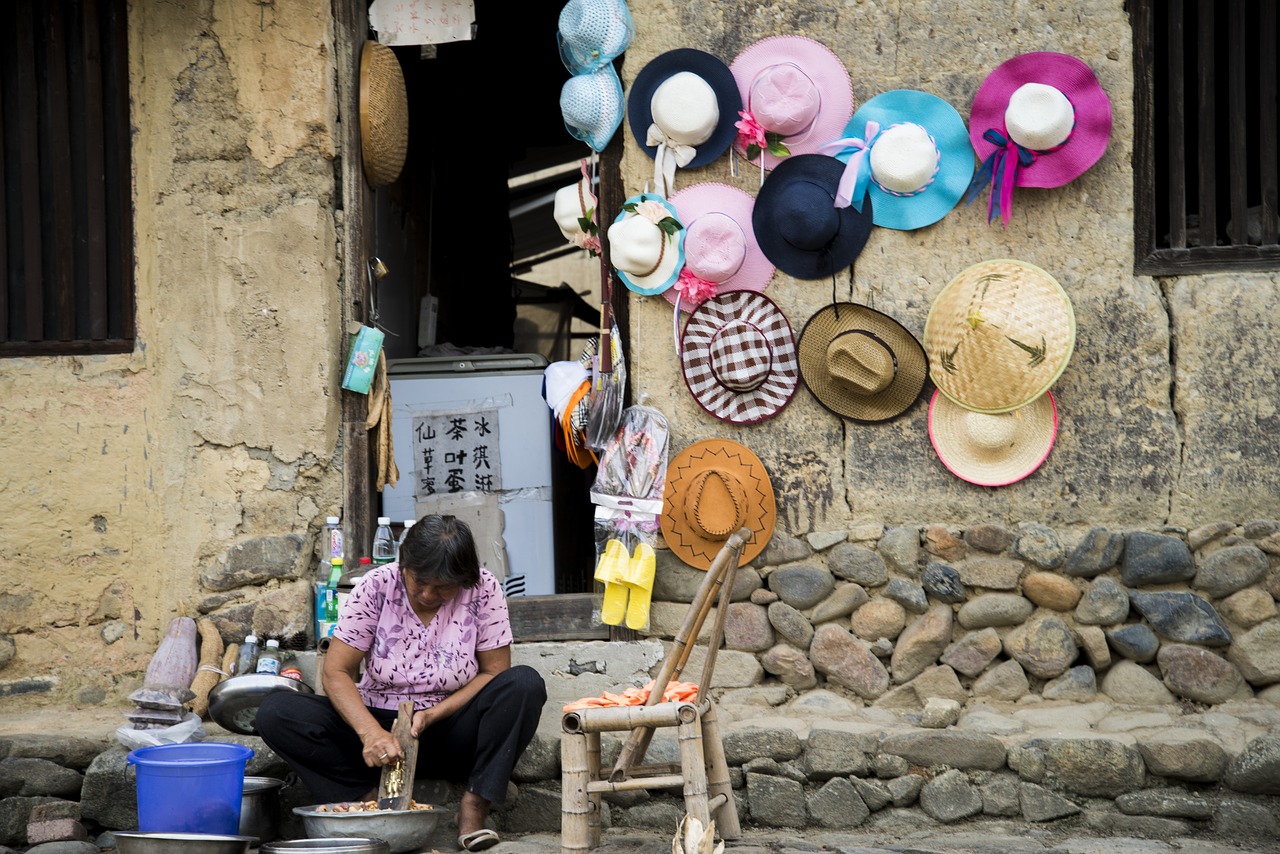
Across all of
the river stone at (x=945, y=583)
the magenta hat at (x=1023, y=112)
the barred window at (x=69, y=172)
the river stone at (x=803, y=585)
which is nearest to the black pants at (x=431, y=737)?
the river stone at (x=803, y=585)

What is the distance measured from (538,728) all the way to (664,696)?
2.36ft

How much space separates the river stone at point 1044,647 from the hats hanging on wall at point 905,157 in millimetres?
1537

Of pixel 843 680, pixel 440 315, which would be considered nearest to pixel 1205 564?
pixel 843 680

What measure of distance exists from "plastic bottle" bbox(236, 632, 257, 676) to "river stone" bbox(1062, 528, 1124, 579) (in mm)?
2997

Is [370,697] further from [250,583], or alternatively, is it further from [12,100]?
[12,100]

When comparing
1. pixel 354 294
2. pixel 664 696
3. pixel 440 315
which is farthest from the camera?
pixel 440 315

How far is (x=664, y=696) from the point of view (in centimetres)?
391

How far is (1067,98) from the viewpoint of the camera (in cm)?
451

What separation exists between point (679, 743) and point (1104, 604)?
1708 millimetres

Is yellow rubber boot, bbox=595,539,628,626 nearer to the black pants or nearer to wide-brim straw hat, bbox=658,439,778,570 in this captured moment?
wide-brim straw hat, bbox=658,439,778,570

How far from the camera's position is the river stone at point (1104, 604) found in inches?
175

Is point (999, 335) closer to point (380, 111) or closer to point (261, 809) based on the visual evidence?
point (380, 111)

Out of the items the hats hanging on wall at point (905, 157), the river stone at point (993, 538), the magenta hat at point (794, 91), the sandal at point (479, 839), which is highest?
the magenta hat at point (794, 91)

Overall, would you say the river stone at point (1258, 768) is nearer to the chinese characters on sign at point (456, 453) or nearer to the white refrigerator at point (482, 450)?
the white refrigerator at point (482, 450)
